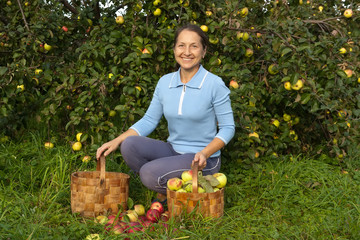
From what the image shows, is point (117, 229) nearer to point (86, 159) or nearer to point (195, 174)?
point (195, 174)

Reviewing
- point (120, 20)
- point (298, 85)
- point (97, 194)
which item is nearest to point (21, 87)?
point (120, 20)

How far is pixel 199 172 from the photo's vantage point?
2.19 metres

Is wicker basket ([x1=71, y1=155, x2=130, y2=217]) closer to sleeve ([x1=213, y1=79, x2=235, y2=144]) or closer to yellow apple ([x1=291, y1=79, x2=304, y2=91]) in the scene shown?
sleeve ([x1=213, y1=79, x2=235, y2=144])

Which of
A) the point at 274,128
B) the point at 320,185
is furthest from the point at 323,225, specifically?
the point at 274,128

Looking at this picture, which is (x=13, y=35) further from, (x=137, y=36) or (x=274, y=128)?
(x=274, y=128)

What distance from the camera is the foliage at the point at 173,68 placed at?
2.89 m

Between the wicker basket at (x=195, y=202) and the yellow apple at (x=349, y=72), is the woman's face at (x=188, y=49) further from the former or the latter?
the yellow apple at (x=349, y=72)

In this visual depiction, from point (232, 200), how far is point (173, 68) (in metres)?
1.13

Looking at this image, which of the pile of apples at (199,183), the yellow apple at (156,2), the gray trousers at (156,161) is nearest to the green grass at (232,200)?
the pile of apples at (199,183)

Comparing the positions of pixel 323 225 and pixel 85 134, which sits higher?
pixel 85 134

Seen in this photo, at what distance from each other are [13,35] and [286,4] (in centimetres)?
214

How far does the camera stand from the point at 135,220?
7.50 feet

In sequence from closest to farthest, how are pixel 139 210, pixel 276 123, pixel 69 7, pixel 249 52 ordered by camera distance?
pixel 139 210 < pixel 249 52 < pixel 276 123 < pixel 69 7

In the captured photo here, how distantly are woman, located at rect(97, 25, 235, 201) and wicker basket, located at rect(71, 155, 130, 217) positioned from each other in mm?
135
